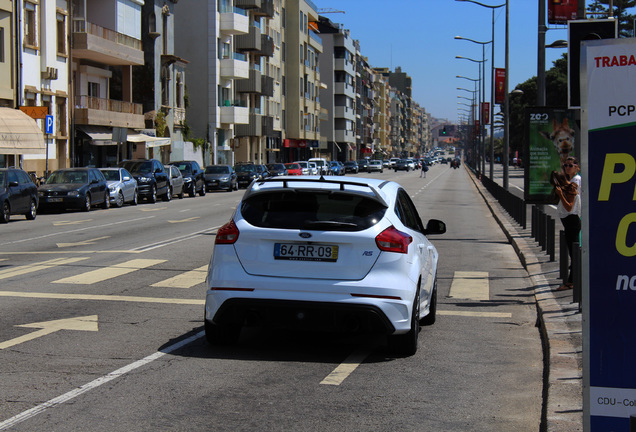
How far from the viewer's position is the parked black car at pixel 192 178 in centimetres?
4578

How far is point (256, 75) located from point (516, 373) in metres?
70.6

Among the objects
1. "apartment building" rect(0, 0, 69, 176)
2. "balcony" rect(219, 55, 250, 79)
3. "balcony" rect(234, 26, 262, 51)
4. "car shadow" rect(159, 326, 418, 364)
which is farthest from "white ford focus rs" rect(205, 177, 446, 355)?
"balcony" rect(234, 26, 262, 51)

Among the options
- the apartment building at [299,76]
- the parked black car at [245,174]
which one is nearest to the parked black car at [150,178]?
the parked black car at [245,174]

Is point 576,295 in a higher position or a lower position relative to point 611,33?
lower

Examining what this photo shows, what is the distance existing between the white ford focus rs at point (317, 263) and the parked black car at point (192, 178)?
38041mm

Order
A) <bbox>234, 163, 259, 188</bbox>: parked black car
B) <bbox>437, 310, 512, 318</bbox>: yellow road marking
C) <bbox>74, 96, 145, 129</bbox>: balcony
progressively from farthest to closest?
<bbox>234, 163, 259, 188</bbox>: parked black car
<bbox>74, 96, 145, 129</bbox>: balcony
<bbox>437, 310, 512, 318</bbox>: yellow road marking

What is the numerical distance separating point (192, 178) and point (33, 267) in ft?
104

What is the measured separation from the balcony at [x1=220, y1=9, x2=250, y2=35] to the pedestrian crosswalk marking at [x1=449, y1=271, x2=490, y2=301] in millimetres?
58867

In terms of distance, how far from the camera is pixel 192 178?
46.2 metres

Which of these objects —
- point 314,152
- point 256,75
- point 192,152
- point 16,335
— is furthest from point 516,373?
point 314,152

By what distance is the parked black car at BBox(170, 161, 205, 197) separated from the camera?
45781 mm

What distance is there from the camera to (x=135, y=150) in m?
57.5

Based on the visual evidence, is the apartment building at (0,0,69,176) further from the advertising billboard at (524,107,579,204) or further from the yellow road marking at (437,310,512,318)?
the yellow road marking at (437,310,512,318)

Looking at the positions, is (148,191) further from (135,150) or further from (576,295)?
(576,295)
